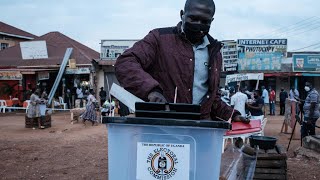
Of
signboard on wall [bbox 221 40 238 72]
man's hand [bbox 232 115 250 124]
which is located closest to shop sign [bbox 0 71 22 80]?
signboard on wall [bbox 221 40 238 72]

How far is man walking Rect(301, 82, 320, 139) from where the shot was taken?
371 inches

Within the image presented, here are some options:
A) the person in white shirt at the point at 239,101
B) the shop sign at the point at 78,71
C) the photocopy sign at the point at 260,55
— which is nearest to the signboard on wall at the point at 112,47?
the shop sign at the point at 78,71

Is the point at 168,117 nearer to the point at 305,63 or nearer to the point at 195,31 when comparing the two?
the point at 195,31

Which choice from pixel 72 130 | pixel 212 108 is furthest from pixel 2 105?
pixel 212 108

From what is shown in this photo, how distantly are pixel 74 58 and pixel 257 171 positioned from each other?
1984 cm

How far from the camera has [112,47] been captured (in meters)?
23.2

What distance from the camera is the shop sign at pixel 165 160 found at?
1.58 meters

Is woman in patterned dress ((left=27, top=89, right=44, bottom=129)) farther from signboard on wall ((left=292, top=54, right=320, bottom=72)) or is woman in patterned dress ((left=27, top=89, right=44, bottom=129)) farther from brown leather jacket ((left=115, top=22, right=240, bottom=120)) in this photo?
signboard on wall ((left=292, top=54, right=320, bottom=72))

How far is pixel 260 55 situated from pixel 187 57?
22205 mm

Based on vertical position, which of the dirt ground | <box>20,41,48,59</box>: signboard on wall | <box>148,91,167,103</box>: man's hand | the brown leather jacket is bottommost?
the dirt ground

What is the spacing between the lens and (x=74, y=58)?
23.9 metres

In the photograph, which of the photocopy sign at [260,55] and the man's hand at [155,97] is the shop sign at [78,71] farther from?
the man's hand at [155,97]

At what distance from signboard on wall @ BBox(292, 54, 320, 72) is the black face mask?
22.3 metres

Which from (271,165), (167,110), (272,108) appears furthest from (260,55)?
(167,110)
